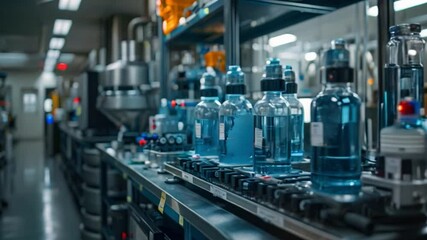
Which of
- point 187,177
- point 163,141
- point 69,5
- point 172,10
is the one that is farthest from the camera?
point 69,5

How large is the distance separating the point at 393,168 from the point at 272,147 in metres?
0.46

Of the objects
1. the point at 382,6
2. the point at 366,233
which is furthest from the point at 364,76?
the point at 366,233

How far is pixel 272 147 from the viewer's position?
1.28 meters

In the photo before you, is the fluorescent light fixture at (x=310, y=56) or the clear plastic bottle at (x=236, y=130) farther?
the fluorescent light fixture at (x=310, y=56)

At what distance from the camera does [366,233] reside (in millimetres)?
717

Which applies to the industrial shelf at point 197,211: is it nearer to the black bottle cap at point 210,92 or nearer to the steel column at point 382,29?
the black bottle cap at point 210,92

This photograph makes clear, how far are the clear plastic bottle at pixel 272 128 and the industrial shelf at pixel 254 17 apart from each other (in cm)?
69

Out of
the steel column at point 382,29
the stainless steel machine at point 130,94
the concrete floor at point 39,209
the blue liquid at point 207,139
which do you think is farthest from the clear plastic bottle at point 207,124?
the concrete floor at point 39,209

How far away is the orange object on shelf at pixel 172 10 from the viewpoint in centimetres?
257

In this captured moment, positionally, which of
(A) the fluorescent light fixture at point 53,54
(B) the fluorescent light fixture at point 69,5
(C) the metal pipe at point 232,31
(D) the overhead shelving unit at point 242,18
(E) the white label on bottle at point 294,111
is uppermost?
(B) the fluorescent light fixture at point 69,5

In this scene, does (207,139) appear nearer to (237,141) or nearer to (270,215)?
(237,141)

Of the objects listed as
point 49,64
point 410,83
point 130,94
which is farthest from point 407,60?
point 49,64

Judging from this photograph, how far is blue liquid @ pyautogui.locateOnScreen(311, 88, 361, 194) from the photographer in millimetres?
→ 980

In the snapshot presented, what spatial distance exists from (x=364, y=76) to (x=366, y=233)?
3.20 m
